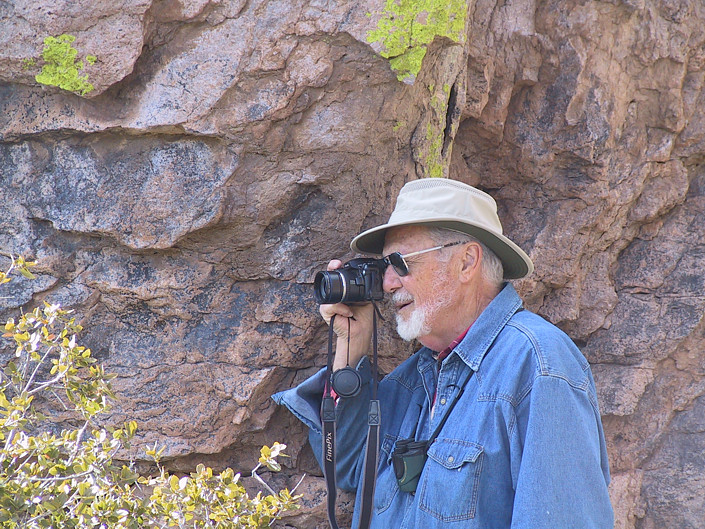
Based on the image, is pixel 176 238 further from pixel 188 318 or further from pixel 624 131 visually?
pixel 624 131

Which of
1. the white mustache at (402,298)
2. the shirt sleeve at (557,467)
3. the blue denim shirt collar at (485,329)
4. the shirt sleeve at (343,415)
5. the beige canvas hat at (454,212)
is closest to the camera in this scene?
the shirt sleeve at (557,467)

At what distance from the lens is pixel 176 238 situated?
2.79 metres

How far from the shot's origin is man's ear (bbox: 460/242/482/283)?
2615mm

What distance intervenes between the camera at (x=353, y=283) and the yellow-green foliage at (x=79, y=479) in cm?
61

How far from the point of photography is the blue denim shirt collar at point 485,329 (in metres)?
2.43

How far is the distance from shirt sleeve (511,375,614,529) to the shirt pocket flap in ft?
0.42

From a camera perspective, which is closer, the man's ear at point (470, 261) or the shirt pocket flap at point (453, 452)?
the shirt pocket flap at point (453, 452)

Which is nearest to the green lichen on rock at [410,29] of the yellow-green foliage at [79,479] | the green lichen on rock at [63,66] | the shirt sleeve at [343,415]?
the green lichen on rock at [63,66]

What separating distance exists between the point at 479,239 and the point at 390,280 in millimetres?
367

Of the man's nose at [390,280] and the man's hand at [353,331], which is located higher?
the man's nose at [390,280]

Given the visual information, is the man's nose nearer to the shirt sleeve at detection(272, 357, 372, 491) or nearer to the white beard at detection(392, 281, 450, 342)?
the white beard at detection(392, 281, 450, 342)

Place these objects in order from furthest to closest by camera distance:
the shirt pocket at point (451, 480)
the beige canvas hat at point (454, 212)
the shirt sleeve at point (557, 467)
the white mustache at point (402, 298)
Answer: the white mustache at point (402, 298), the beige canvas hat at point (454, 212), the shirt pocket at point (451, 480), the shirt sleeve at point (557, 467)

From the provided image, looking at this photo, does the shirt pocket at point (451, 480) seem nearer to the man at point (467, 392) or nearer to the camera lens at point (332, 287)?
the man at point (467, 392)

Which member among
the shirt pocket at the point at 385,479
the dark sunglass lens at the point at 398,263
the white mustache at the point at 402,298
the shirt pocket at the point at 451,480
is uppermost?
the dark sunglass lens at the point at 398,263
